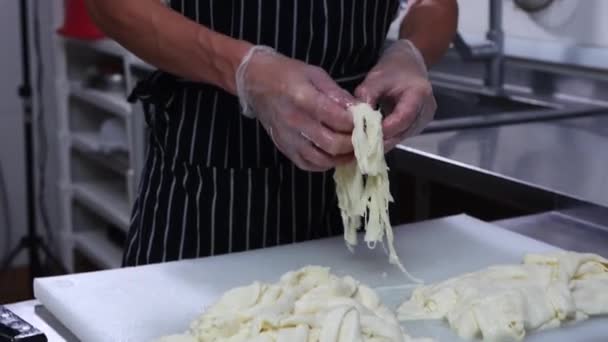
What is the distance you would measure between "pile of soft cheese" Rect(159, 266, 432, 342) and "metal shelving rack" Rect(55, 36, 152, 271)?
192 cm

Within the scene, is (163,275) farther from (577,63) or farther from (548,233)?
(577,63)

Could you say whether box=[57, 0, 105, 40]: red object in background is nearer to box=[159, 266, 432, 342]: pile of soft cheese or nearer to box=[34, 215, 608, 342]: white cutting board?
box=[34, 215, 608, 342]: white cutting board

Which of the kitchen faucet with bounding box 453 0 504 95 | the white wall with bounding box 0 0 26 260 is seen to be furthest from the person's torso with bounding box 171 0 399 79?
the white wall with bounding box 0 0 26 260

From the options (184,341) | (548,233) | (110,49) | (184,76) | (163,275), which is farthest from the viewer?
(110,49)

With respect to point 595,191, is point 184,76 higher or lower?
higher

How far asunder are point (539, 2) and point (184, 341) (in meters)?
1.34

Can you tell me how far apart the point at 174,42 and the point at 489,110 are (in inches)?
41.4

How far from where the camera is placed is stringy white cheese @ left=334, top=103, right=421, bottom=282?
1.01 m

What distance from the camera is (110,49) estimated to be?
2.81m

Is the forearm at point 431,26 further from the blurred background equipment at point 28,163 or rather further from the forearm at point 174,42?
the blurred background equipment at point 28,163

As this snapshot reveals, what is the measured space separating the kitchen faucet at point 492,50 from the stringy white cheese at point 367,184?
0.88 metres

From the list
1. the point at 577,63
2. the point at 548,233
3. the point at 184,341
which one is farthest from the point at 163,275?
the point at 577,63

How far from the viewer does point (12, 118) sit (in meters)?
3.22

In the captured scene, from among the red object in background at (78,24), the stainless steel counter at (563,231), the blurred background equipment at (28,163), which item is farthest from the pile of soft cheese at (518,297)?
the blurred background equipment at (28,163)
